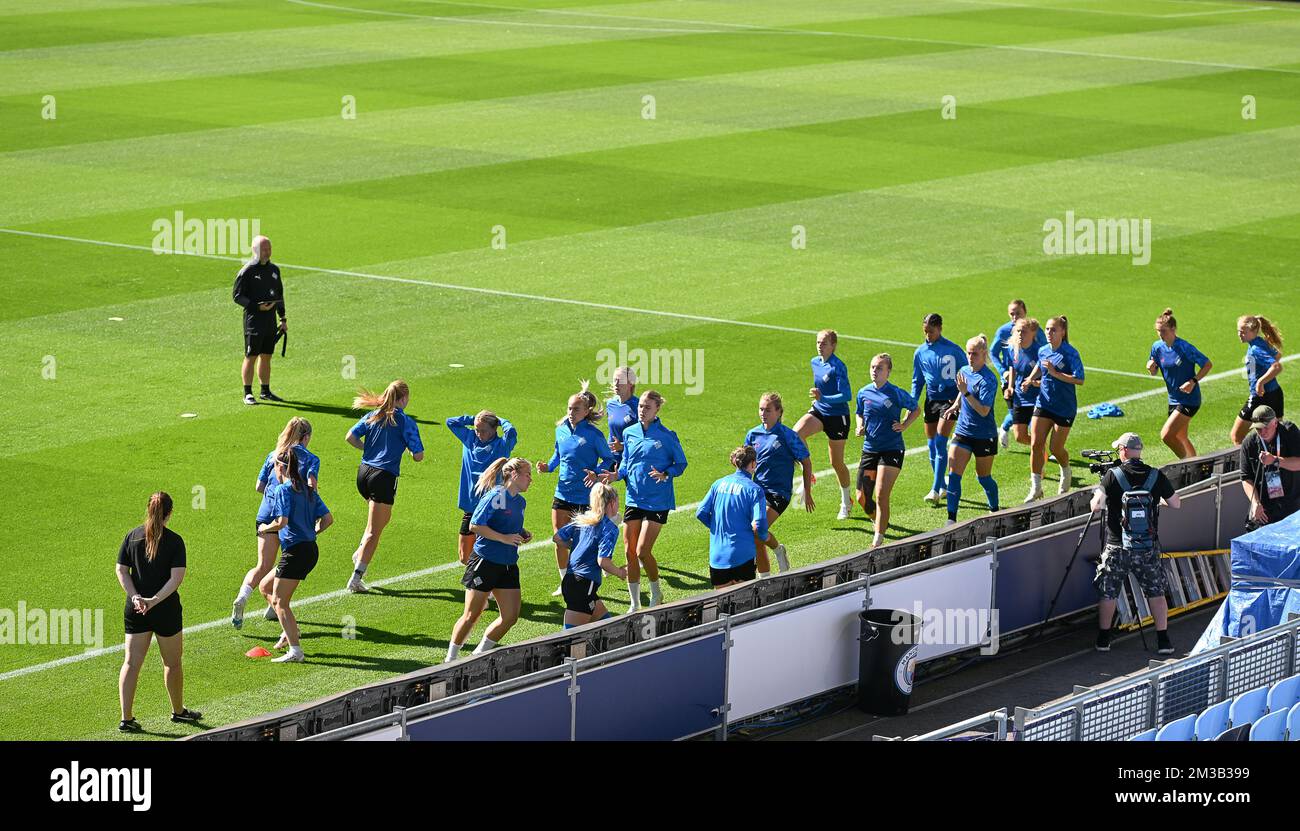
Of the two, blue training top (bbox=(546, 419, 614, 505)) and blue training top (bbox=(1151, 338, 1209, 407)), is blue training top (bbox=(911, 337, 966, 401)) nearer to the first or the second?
blue training top (bbox=(1151, 338, 1209, 407))

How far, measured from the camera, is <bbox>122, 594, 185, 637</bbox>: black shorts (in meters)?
13.2

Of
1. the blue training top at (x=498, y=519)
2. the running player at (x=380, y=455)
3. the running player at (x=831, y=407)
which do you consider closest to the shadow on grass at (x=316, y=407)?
the running player at (x=380, y=455)

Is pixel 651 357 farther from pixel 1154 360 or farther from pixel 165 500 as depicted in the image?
pixel 165 500

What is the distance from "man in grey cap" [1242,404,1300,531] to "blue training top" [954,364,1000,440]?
98.0 inches

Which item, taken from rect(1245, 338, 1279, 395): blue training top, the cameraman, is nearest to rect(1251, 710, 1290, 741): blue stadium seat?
the cameraman

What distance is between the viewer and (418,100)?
43.1m

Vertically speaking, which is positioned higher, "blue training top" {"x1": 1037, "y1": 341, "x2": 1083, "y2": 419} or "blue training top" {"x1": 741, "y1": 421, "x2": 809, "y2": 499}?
"blue training top" {"x1": 1037, "y1": 341, "x2": 1083, "y2": 419}

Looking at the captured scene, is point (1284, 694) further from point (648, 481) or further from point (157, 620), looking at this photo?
point (157, 620)

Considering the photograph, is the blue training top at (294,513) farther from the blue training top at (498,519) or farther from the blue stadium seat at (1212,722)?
the blue stadium seat at (1212,722)

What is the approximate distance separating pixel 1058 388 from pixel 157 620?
9.95 m

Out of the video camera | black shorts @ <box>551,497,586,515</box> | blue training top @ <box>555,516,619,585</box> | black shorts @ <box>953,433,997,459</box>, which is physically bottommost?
blue training top @ <box>555,516,619,585</box>

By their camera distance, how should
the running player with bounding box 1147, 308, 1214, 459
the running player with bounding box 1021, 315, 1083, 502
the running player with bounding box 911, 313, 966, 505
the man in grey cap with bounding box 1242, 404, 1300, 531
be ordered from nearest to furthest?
the man in grey cap with bounding box 1242, 404, 1300, 531 < the running player with bounding box 911, 313, 966, 505 < the running player with bounding box 1021, 315, 1083, 502 < the running player with bounding box 1147, 308, 1214, 459

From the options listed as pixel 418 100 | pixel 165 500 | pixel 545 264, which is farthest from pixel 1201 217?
pixel 165 500

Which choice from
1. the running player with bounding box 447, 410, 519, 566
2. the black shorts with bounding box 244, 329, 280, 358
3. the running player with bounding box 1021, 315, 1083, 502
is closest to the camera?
the running player with bounding box 447, 410, 519, 566
